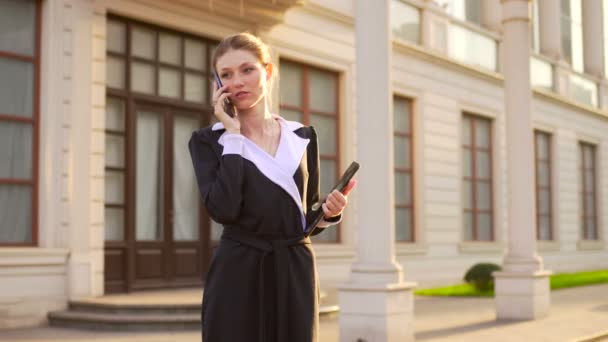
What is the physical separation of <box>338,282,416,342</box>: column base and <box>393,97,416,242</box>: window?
8.59 metres

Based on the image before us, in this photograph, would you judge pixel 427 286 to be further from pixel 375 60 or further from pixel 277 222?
pixel 277 222

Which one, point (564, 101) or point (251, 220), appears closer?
point (251, 220)

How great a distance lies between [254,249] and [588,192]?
79.7ft

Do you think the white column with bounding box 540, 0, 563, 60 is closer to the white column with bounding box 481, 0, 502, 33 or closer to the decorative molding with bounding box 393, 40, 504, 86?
the white column with bounding box 481, 0, 502, 33

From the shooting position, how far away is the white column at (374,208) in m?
7.70

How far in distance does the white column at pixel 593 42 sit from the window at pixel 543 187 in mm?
4751

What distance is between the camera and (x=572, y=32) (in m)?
25.5

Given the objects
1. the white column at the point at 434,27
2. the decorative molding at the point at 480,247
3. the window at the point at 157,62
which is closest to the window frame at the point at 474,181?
the decorative molding at the point at 480,247

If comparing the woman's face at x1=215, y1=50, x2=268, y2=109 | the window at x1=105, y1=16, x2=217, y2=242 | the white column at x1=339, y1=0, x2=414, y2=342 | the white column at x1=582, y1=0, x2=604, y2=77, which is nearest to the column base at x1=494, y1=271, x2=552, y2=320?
the white column at x1=339, y1=0, x2=414, y2=342

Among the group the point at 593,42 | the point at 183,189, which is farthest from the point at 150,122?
the point at 593,42

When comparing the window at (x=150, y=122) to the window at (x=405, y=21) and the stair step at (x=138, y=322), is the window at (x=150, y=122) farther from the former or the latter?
the window at (x=405, y=21)

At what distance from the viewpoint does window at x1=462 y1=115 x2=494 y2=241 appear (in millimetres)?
18641

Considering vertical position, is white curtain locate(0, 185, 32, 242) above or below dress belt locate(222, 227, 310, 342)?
above

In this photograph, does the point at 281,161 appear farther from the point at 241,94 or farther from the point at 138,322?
the point at 138,322
